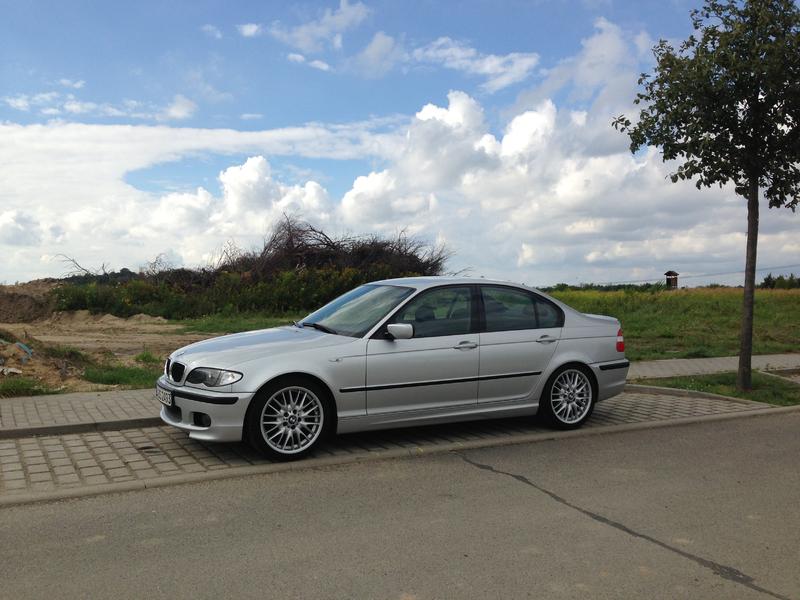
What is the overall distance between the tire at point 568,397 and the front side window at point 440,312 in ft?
3.98

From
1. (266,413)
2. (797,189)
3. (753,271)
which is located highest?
(797,189)

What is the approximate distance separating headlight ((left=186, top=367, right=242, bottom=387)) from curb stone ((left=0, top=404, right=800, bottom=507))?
0.74 m

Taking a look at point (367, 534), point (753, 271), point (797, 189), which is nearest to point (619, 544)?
point (367, 534)

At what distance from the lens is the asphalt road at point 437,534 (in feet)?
13.9

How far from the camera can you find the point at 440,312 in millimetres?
7805

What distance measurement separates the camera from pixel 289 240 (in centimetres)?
3000

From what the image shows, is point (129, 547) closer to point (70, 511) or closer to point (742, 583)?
point (70, 511)

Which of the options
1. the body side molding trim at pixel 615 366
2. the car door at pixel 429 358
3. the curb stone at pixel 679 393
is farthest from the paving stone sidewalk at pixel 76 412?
the curb stone at pixel 679 393

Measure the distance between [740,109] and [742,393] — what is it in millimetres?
3943

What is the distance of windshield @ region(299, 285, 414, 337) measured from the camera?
25.0 feet

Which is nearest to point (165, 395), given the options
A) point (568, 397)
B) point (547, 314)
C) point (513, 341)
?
point (513, 341)

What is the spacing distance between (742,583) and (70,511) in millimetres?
4351

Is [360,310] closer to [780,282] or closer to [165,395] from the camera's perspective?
[165,395]

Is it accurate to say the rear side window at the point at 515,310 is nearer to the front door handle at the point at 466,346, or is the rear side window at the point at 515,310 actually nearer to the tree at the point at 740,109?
the front door handle at the point at 466,346
